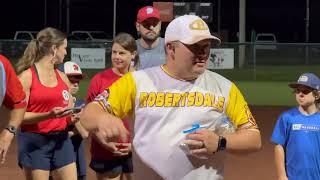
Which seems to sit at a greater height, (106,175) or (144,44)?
(144,44)

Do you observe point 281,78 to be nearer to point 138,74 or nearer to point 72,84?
point 72,84

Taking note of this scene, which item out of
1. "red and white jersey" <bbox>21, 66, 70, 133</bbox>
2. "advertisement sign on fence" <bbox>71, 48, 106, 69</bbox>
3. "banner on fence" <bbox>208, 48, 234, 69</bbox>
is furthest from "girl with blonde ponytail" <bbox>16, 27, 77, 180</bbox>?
"banner on fence" <bbox>208, 48, 234, 69</bbox>

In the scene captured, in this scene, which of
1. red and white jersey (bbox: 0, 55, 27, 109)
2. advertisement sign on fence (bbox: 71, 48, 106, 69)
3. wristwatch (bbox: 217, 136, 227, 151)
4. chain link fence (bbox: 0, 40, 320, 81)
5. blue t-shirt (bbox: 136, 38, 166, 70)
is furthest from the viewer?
chain link fence (bbox: 0, 40, 320, 81)

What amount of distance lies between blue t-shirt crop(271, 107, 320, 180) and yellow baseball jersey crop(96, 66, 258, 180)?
7.95 ft

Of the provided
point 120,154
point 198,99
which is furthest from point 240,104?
point 120,154

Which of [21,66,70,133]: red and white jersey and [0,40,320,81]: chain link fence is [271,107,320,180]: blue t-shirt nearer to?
[21,66,70,133]: red and white jersey

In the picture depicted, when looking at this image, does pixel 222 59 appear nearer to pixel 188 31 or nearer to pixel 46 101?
pixel 46 101

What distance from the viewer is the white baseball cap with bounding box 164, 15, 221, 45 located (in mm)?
3803

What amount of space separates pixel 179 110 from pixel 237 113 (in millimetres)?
339

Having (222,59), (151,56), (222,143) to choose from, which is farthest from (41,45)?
(222,59)

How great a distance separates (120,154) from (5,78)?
158cm

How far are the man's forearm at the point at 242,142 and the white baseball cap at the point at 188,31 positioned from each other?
528 mm

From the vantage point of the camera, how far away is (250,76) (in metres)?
27.8

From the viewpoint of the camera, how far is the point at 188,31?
12.6 ft
